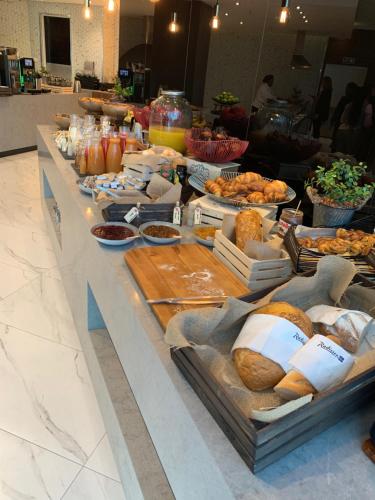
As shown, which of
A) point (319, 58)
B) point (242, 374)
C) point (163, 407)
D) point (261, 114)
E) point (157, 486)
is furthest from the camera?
point (261, 114)

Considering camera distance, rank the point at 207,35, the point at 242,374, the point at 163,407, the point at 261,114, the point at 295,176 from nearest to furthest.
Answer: the point at 242,374, the point at 163,407, the point at 295,176, the point at 261,114, the point at 207,35

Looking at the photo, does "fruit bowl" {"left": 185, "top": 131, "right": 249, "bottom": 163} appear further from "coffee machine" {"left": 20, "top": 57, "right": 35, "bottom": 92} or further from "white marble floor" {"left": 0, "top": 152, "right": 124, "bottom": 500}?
"coffee machine" {"left": 20, "top": 57, "right": 35, "bottom": 92}

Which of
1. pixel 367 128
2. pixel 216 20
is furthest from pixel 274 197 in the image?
pixel 216 20

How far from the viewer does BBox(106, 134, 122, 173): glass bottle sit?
220 cm

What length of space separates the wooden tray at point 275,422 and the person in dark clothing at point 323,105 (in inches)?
57.5

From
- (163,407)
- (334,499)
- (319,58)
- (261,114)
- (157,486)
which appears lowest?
(157,486)

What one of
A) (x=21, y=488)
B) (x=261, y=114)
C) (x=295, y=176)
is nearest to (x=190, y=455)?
(x=21, y=488)

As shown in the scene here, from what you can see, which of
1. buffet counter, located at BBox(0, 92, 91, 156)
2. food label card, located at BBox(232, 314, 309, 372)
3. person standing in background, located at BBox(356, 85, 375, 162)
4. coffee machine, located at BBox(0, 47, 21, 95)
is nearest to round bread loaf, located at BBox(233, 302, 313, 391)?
food label card, located at BBox(232, 314, 309, 372)

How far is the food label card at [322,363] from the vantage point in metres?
0.72

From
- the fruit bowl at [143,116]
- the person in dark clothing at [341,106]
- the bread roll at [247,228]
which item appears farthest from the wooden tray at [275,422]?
the fruit bowl at [143,116]

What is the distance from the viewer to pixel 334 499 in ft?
2.08

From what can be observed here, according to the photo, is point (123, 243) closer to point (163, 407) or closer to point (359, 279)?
point (163, 407)

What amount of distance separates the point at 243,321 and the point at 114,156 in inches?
63.5

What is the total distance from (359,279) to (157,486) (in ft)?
2.56
